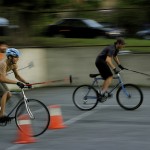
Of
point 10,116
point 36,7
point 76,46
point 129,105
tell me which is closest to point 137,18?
point 76,46

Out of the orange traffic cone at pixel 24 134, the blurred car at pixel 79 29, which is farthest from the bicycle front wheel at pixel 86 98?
the blurred car at pixel 79 29

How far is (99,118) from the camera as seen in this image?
1145 cm

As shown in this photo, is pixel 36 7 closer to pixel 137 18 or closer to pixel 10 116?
pixel 137 18

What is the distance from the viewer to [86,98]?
12758mm

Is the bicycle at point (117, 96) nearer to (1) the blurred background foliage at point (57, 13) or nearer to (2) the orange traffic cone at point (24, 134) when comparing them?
(2) the orange traffic cone at point (24, 134)

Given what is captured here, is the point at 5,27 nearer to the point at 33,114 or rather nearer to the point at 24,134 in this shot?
the point at 33,114

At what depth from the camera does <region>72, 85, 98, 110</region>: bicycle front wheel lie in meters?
12.7

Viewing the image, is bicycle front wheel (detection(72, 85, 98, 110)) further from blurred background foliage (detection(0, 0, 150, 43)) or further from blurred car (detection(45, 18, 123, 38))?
blurred car (detection(45, 18, 123, 38))

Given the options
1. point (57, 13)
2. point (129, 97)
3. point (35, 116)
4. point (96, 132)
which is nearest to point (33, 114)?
point (35, 116)

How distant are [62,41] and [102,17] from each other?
5.79ft

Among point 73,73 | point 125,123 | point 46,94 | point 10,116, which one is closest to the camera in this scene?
point 10,116

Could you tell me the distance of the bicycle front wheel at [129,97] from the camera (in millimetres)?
12305

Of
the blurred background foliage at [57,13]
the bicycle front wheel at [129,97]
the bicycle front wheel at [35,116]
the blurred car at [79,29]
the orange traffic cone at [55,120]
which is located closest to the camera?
the bicycle front wheel at [35,116]

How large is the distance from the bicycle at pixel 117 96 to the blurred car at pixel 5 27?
652cm
